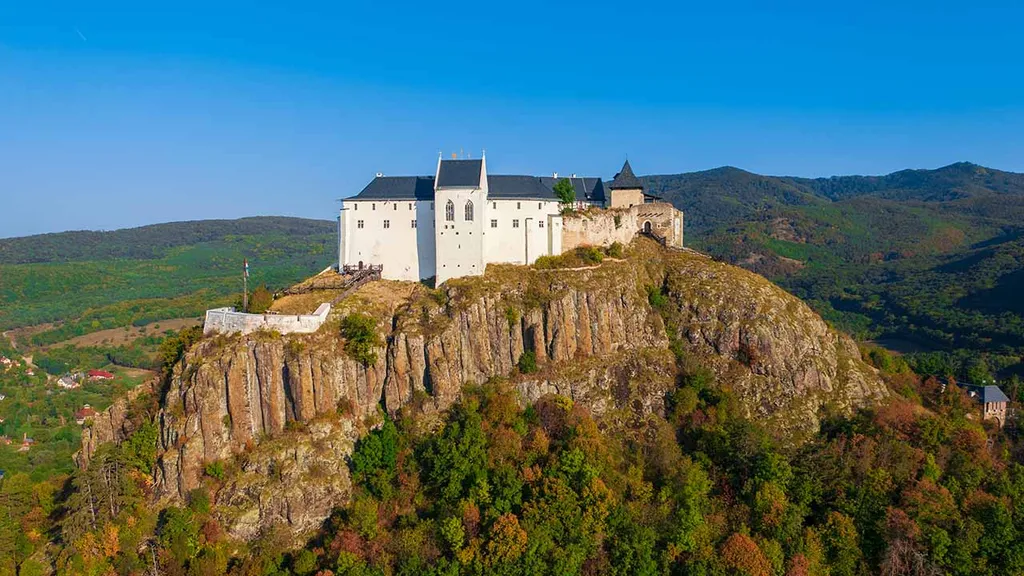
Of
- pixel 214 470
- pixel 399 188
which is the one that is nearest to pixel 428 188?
pixel 399 188

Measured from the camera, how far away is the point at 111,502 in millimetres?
53844

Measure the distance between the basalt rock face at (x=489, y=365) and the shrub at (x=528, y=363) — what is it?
0.53 metres

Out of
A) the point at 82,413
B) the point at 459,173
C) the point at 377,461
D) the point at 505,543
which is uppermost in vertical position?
the point at 459,173

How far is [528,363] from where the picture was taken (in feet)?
211

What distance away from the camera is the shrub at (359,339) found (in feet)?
198

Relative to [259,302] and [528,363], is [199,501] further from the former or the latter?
[528,363]

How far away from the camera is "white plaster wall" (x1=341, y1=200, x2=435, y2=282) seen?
6981 cm

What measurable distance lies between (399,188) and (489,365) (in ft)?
64.6

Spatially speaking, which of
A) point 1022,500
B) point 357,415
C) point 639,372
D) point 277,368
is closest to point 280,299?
point 277,368

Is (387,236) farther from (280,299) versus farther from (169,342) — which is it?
(169,342)

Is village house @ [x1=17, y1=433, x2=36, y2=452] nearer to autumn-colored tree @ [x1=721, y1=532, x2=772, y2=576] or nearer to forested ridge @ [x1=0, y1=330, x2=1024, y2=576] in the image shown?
forested ridge @ [x1=0, y1=330, x2=1024, y2=576]

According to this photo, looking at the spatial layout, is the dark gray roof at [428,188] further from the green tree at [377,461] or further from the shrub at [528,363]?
the green tree at [377,461]

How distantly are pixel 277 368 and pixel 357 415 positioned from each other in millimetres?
7407

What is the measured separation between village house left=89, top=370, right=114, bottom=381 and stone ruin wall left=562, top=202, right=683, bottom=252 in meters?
115
